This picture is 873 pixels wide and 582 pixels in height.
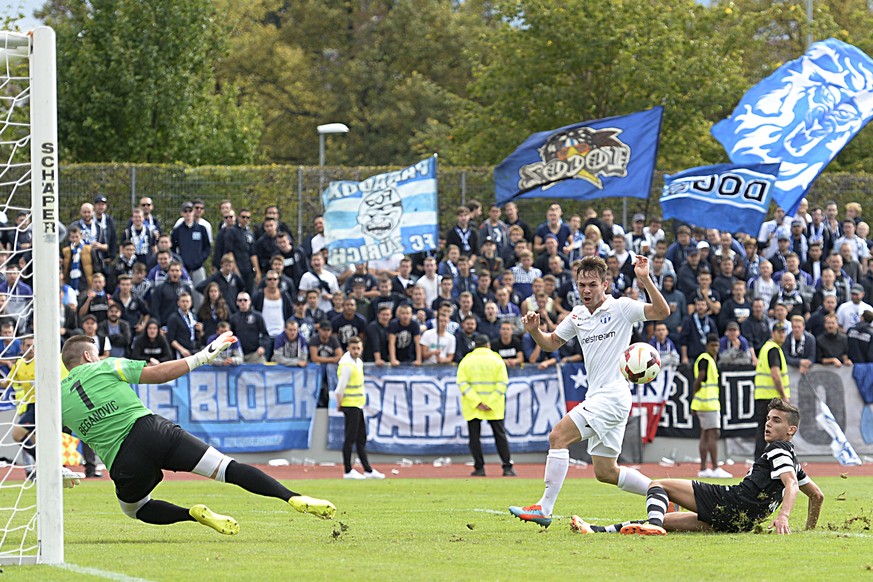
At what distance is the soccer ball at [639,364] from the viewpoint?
1123 cm

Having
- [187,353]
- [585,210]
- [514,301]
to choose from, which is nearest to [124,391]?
[187,353]

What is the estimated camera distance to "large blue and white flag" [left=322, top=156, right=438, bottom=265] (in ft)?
79.3

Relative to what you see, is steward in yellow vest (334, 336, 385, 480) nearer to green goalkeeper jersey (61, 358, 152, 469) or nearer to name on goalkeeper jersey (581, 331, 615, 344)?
name on goalkeeper jersey (581, 331, 615, 344)

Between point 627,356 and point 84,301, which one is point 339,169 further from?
point 627,356

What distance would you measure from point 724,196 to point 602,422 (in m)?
12.5

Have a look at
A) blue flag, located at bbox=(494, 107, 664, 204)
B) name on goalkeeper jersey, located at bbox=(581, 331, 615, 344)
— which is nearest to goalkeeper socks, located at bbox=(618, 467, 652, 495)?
name on goalkeeper jersey, located at bbox=(581, 331, 615, 344)

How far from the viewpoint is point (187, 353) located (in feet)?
70.3

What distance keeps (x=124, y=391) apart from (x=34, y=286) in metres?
1.70

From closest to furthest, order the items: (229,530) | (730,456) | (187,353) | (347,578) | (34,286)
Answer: (347,578) < (34,286) < (229,530) < (187,353) < (730,456)

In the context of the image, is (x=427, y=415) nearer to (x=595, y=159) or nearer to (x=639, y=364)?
(x=595, y=159)

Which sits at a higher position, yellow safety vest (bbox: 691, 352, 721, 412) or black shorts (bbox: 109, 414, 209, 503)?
black shorts (bbox: 109, 414, 209, 503)

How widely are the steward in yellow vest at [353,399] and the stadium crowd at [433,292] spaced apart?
1.83 meters

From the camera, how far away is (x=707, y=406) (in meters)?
20.8

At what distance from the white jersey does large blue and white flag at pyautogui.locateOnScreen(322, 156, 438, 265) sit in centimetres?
1275
